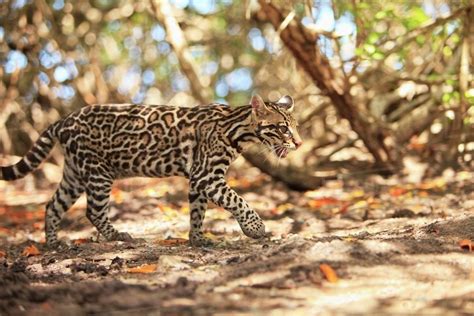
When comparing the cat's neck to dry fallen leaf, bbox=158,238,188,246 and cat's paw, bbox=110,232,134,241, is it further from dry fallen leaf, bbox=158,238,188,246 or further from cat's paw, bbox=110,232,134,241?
cat's paw, bbox=110,232,134,241

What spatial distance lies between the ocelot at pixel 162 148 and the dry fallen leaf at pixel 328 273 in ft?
8.01

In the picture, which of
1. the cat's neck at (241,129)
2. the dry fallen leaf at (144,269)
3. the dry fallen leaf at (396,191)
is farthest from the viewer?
the dry fallen leaf at (396,191)

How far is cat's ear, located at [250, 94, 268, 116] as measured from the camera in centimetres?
750

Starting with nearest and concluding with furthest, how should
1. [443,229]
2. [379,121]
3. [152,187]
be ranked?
[443,229] < [379,121] < [152,187]

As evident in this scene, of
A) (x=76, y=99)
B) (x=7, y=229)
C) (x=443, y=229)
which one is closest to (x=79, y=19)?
(x=76, y=99)

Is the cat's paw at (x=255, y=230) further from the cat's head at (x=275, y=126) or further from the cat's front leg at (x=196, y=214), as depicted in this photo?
the cat's head at (x=275, y=126)

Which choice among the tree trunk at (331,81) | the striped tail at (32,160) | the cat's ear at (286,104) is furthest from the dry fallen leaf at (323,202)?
the striped tail at (32,160)

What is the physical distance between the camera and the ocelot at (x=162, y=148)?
759cm

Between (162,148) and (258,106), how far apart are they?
48.5 inches

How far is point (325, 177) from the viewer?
1195 centimetres

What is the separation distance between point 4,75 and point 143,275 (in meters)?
10.8

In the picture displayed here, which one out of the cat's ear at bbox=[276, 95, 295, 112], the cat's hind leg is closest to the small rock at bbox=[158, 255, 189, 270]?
the cat's ear at bbox=[276, 95, 295, 112]

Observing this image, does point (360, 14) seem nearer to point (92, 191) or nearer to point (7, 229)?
point (92, 191)

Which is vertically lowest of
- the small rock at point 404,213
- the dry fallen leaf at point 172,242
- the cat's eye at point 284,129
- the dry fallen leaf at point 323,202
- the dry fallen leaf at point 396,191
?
the dry fallen leaf at point 323,202
